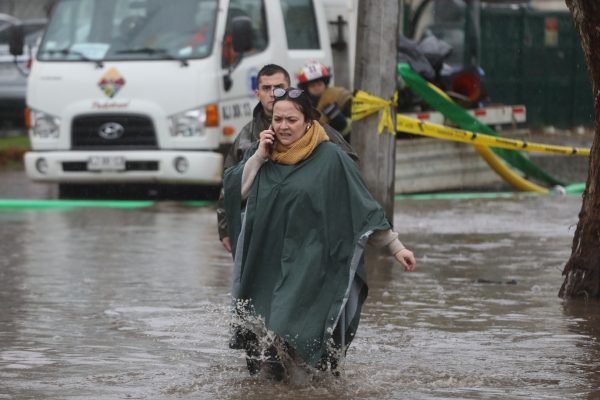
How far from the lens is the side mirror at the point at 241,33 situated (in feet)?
53.4

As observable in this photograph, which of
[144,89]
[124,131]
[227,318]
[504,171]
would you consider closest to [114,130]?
[124,131]

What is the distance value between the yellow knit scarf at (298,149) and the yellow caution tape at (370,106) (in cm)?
527

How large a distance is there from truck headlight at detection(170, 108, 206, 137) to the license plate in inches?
24.3

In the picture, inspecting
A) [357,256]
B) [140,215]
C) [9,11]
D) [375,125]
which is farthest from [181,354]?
[9,11]

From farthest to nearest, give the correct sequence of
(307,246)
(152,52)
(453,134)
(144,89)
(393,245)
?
(453,134) → (152,52) → (144,89) → (393,245) → (307,246)

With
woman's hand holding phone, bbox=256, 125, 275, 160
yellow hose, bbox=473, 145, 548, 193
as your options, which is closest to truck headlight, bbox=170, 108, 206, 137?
yellow hose, bbox=473, 145, 548, 193

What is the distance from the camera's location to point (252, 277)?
7.51 metres

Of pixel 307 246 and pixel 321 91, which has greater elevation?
pixel 321 91

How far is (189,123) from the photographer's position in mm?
16578

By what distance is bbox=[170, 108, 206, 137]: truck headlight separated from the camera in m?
16.6

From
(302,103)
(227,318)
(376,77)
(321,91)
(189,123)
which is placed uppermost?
(302,103)

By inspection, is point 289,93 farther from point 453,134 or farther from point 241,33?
point 453,134

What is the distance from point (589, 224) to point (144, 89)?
24.6 ft

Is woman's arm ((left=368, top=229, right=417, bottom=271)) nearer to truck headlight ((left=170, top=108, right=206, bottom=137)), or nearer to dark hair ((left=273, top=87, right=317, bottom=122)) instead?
dark hair ((left=273, top=87, right=317, bottom=122))
